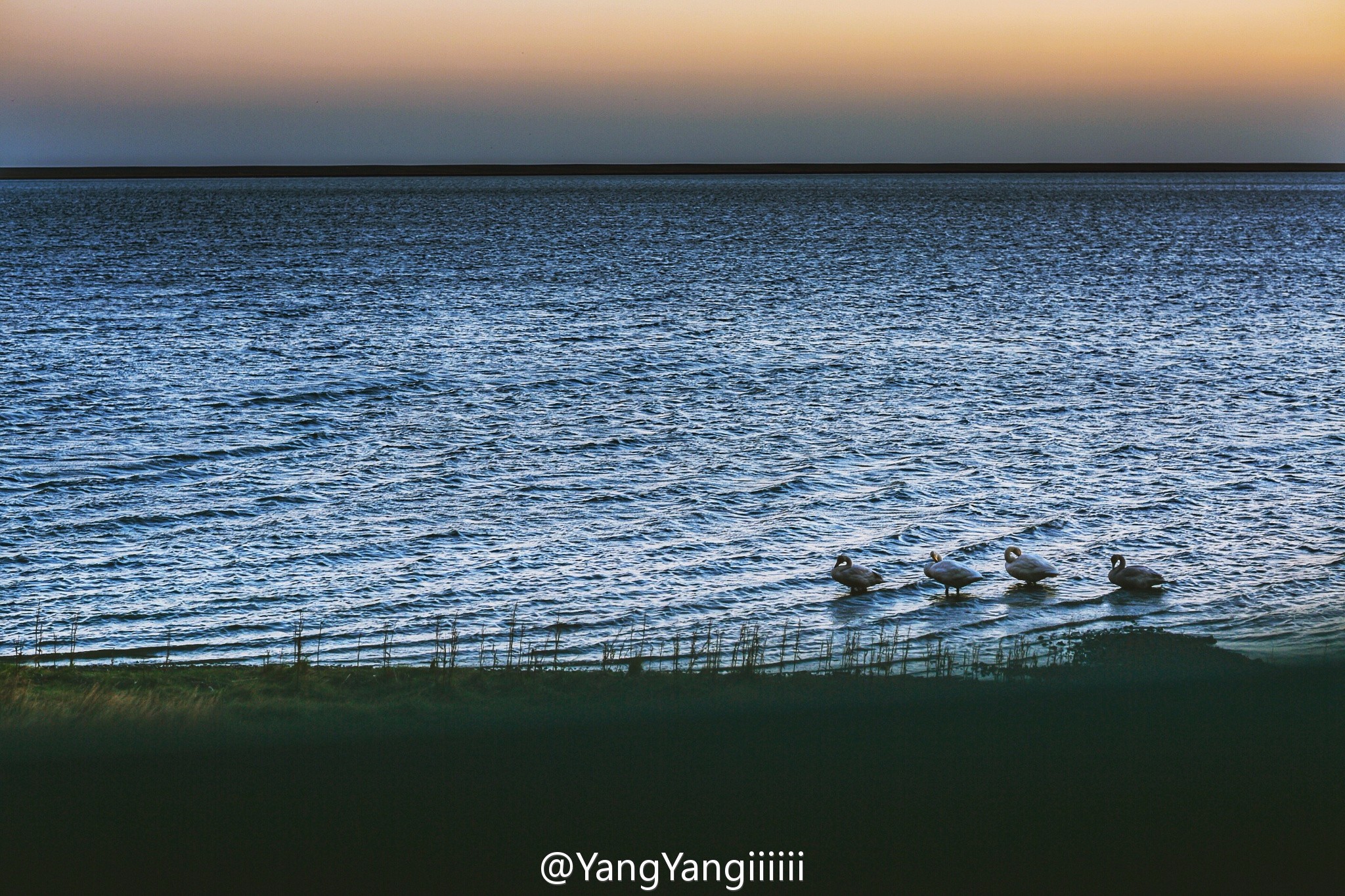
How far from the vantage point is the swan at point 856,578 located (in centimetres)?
1753

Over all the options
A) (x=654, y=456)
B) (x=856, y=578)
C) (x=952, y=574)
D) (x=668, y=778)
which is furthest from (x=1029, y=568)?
(x=654, y=456)

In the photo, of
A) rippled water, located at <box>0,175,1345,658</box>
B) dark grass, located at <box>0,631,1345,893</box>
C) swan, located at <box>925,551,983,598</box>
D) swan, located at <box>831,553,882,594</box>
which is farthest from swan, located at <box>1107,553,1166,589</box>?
dark grass, located at <box>0,631,1345,893</box>

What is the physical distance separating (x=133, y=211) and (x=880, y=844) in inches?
7762

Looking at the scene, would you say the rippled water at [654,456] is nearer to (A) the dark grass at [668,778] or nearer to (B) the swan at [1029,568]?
(B) the swan at [1029,568]

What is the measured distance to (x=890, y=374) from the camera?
4091cm

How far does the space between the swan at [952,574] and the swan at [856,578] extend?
2.66 ft

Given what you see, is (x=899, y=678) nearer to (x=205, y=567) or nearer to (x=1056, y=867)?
(x=1056, y=867)

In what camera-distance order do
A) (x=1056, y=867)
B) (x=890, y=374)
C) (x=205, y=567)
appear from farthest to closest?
1. (x=890, y=374)
2. (x=205, y=567)
3. (x=1056, y=867)

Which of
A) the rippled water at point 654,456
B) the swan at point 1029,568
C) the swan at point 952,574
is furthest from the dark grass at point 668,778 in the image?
the swan at point 1029,568

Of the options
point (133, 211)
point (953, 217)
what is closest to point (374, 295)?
point (953, 217)

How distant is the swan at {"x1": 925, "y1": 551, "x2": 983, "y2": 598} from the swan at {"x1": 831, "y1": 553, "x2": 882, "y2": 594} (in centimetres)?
81

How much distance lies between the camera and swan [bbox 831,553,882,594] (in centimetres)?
1753

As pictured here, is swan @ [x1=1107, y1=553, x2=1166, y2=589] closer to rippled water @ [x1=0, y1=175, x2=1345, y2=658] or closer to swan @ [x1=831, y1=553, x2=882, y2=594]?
rippled water @ [x1=0, y1=175, x2=1345, y2=658]

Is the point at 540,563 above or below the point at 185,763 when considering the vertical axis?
below
